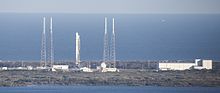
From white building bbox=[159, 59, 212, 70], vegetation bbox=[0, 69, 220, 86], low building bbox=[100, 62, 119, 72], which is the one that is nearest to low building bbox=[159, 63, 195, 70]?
white building bbox=[159, 59, 212, 70]

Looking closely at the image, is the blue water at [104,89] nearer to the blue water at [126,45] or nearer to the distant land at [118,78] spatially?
the distant land at [118,78]

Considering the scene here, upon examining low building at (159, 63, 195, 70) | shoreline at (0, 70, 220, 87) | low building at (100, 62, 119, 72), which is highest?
low building at (159, 63, 195, 70)

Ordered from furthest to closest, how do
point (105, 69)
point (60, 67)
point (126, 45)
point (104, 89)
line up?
1. point (126, 45)
2. point (60, 67)
3. point (105, 69)
4. point (104, 89)

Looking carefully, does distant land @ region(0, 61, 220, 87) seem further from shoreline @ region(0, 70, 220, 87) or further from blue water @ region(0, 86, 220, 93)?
blue water @ region(0, 86, 220, 93)

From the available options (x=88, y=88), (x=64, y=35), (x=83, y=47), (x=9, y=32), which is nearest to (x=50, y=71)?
(x=88, y=88)

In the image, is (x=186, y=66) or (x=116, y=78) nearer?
(x=116, y=78)

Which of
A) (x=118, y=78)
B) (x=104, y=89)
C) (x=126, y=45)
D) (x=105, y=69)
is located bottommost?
(x=104, y=89)

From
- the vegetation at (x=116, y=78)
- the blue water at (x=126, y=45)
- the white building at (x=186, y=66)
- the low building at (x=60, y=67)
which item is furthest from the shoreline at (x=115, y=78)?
the blue water at (x=126, y=45)

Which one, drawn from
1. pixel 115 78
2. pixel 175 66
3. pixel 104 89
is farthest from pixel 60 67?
pixel 104 89

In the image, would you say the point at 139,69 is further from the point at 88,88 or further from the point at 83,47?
the point at 83,47

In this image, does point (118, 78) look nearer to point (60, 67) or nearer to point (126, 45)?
point (60, 67)

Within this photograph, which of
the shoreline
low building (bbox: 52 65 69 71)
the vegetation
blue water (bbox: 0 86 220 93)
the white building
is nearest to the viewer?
blue water (bbox: 0 86 220 93)
